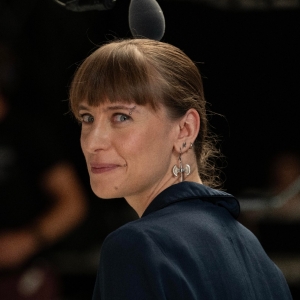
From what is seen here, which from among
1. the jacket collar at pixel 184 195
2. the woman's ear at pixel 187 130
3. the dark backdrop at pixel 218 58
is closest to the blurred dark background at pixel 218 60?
the dark backdrop at pixel 218 58

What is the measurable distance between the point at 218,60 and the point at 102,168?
2.28 m

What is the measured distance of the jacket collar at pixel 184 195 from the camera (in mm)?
1362

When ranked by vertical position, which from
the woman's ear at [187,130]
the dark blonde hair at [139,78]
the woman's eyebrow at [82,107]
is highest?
the dark blonde hair at [139,78]

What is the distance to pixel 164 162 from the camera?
1446 millimetres

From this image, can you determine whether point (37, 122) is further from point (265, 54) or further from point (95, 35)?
point (265, 54)

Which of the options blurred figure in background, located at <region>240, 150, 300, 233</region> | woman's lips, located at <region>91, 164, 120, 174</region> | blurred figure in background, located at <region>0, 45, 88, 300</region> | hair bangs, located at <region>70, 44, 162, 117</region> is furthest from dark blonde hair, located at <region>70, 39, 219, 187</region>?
blurred figure in background, located at <region>240, 150, 300, 233</region>

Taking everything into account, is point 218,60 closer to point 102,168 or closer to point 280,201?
point 280,201

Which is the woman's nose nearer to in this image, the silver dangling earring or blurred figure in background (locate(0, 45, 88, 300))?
the silver dangling earring

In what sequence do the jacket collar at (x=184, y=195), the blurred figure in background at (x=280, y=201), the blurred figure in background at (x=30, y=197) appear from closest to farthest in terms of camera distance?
the jacket collar at (x=184, y=195)
the blurred figure in background at (x=30, y=197)
the blurred figure in background at (x=280, y=201)

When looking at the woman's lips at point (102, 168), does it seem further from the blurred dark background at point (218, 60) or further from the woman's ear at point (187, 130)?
the blurred dark background at point (218, 60)

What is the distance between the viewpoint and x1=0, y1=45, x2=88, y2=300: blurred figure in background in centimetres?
327

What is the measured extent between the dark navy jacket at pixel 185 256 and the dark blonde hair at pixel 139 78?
0.17 m

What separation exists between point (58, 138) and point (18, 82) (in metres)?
0.32

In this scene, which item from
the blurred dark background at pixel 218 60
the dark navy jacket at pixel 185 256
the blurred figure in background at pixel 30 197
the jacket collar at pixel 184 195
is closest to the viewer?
the dark navy jacket at pixel 185 256
